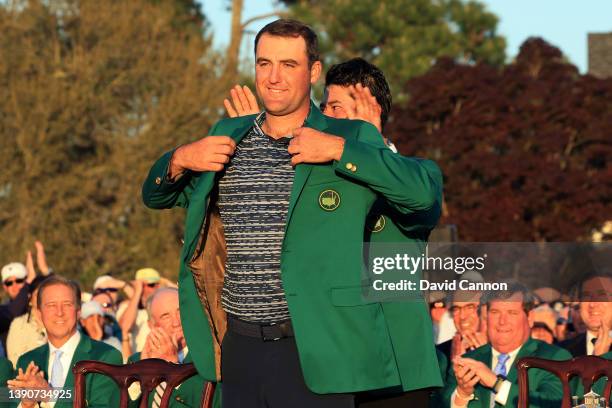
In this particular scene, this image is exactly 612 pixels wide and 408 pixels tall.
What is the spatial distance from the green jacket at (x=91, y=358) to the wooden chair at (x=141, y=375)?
0.73 metres

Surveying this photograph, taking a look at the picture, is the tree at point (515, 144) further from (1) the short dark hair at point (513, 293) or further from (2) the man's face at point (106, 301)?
(1) the short dark hair at point (513, 293)

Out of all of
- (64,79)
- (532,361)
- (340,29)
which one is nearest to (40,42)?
(64,79)

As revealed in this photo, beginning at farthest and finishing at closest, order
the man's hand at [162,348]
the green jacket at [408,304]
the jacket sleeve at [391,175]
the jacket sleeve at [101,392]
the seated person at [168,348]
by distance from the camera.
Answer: the man's hand at [162,348]
the seated person at [168,348]
the jacket sleeve at [101,392]
the green jacket at [408,304]
the jacket sleeve at [391,175]

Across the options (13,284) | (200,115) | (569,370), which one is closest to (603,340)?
(569,370)

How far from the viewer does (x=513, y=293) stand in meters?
7.78

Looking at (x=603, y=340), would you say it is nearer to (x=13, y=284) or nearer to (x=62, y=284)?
(x=62, y=284)

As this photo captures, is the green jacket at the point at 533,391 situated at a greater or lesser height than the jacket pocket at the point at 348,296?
lesser

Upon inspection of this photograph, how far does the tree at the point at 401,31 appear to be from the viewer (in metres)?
42.6

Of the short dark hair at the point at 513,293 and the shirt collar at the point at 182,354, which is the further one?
the shirt collar at the point at 182,354

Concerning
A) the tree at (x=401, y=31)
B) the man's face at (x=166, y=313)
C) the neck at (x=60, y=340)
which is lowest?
the neck at (x=60, y=340)

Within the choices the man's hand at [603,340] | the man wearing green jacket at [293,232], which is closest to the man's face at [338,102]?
the man wearing green jacket at [293,232]

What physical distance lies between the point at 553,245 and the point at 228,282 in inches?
76.4

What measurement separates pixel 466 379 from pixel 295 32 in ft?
9.71

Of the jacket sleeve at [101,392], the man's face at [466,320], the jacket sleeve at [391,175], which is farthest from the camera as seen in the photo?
the man's face at [466,320]
